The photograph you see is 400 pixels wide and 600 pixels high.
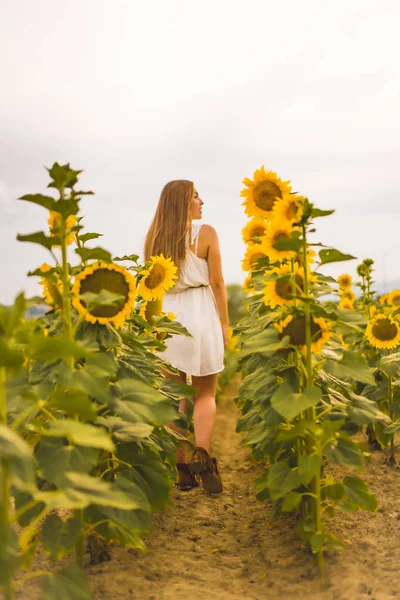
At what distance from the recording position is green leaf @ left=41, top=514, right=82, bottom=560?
2.01 metres

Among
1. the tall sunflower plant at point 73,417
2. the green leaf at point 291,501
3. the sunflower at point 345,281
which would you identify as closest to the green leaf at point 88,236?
the tall sunflower plant at point 73,417

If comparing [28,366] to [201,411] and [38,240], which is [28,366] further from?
[201,411]

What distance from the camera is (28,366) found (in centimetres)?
245

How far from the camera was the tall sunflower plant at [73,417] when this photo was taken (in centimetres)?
167

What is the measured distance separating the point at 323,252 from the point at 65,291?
40.4 inches

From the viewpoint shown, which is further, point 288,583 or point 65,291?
point 288,583

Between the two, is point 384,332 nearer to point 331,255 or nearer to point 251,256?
point 251,256

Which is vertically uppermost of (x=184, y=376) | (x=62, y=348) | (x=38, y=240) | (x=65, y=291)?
(x=38, y=240)

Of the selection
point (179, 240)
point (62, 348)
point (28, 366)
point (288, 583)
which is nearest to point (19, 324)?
point (62, 348)

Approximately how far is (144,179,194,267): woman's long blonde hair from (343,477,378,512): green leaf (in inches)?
89.8

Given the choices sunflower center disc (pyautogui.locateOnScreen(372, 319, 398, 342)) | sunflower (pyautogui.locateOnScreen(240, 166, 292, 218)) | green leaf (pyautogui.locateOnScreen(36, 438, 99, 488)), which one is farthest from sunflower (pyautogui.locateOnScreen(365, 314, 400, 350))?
green leaf (pyautogui.locateOnScreen(36, 438, 99, 488))

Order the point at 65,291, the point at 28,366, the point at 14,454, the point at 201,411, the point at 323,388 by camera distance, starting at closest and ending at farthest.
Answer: the point at 14,454 < the point at 65,291 < the point at 28,366 < the point at 323,388 < the point at 201,411

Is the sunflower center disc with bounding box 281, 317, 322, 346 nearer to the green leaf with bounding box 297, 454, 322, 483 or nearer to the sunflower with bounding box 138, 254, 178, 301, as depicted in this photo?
the green leaf with bounding box 297, 454, 322, 483

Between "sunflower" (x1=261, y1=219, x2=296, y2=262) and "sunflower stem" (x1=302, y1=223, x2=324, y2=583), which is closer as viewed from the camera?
"sunflower stem" (x1=302, y1=223, x2=324, y2=583)
